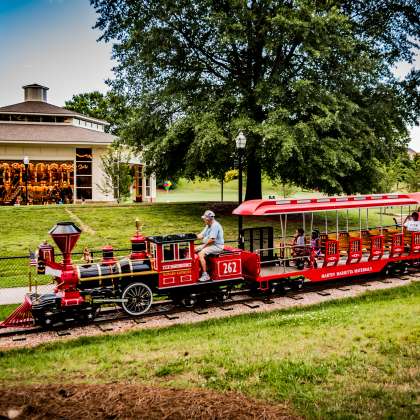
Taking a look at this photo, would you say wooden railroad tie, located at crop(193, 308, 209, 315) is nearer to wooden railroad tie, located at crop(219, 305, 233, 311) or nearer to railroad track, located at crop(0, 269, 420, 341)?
railroad track, located at crop(0, 269, 420, 341)

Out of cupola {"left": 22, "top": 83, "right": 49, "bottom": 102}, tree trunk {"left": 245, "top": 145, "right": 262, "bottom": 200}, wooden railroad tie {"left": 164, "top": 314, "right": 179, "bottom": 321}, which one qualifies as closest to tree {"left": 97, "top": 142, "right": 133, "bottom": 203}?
tree trunk {"left": 245, "top": 145, "right": 262, "bottom": 200}

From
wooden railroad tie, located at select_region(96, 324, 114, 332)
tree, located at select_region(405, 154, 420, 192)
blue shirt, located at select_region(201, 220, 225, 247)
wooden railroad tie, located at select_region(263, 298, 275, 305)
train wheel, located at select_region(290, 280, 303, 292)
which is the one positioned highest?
tree, located at select_region(405, 154, 420, 192)

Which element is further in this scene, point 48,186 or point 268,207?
point 48,186

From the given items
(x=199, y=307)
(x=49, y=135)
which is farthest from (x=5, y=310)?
(x=49, y=135)

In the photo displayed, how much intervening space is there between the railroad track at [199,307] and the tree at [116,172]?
24.2 metres

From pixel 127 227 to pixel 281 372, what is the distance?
1919 cm

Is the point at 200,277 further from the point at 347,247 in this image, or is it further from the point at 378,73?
the point at 378,73

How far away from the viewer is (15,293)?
14359 mm

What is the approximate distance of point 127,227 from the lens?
25.3m

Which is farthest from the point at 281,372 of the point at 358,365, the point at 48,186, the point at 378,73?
the point at 48,186

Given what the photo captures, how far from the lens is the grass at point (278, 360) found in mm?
6098

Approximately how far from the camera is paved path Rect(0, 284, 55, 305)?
530 inches

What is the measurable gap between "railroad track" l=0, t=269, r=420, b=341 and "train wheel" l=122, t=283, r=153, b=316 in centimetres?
17

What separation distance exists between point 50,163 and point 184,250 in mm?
28262
